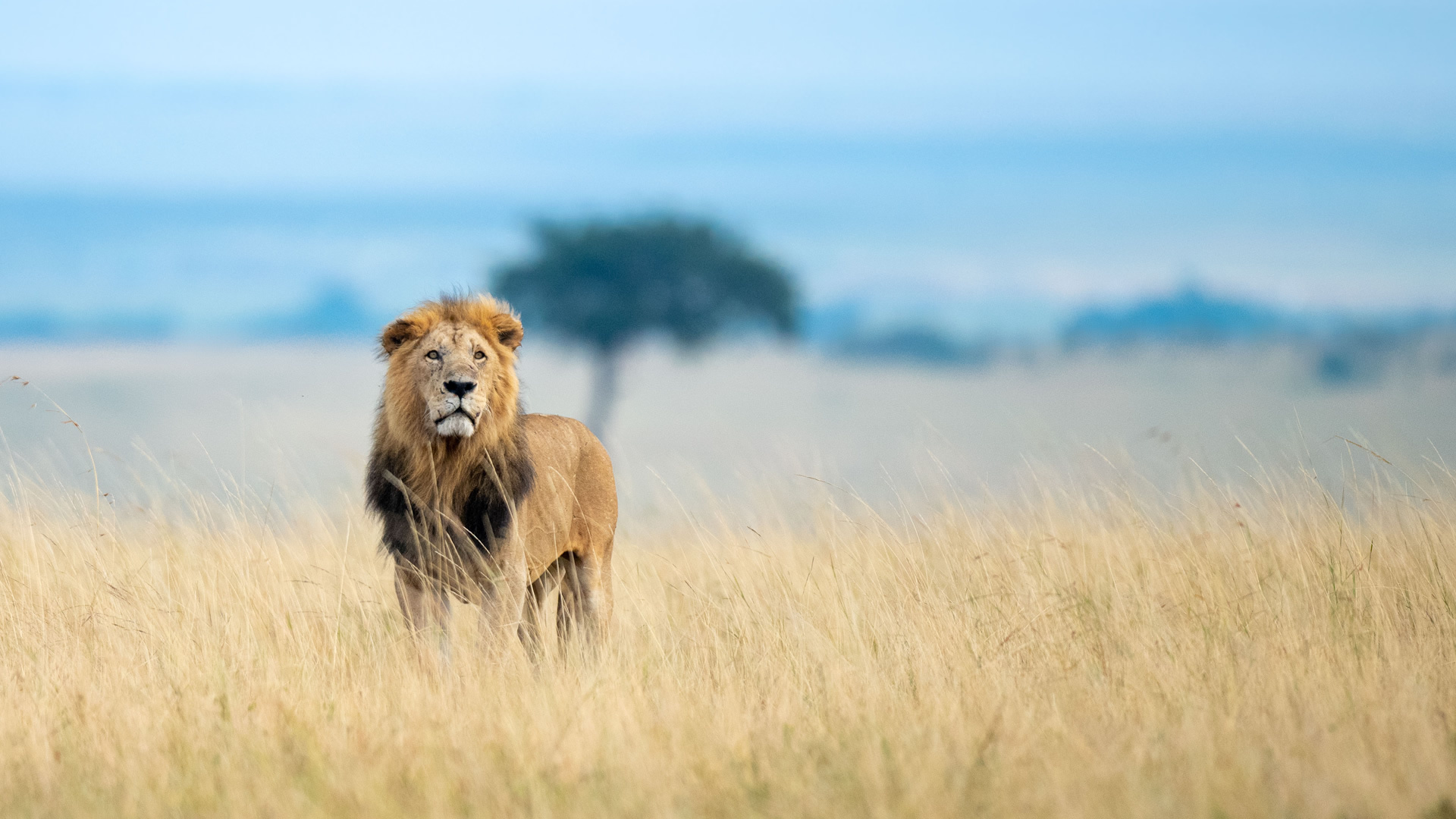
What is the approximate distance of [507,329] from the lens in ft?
17.9

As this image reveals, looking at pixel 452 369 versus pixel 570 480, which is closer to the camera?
pixel 452 369

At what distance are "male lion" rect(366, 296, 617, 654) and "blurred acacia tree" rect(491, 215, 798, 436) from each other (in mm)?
21204

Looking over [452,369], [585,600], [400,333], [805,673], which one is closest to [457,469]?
[452,369]

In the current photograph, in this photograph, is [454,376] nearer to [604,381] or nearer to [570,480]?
[570,480]

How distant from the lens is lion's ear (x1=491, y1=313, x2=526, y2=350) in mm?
5453

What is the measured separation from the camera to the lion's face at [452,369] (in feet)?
16.8

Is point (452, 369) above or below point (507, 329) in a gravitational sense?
below

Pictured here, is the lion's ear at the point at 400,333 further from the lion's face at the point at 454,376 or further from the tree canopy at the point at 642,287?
the tree canopy at the point at 642,287

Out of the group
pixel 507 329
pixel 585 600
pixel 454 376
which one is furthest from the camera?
pixel 585 600

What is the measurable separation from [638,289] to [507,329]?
856 inches

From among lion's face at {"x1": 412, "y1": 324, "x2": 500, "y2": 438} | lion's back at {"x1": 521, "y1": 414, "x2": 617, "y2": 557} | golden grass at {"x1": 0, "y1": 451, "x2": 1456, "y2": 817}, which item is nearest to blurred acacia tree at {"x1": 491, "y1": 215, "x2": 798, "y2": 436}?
golden grass at {"x1": 0, "y1": 451, "x2": 1456, "y2": 817}

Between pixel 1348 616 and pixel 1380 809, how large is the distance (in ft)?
7.95

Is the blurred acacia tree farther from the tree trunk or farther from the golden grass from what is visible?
the golden grass

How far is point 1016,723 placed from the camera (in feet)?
14.6
